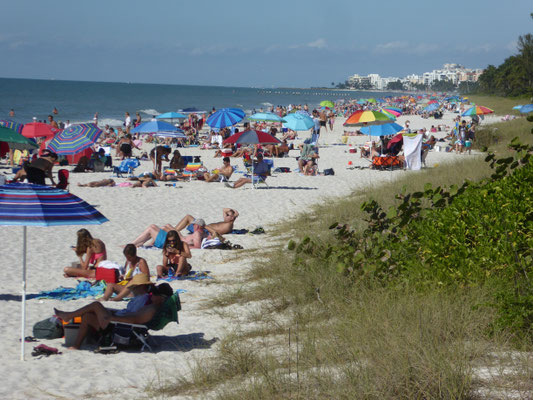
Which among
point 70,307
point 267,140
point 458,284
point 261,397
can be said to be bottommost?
point 70,307

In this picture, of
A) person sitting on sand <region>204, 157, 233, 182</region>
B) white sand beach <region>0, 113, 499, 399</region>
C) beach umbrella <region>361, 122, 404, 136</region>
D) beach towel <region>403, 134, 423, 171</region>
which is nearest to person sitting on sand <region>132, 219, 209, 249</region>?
white sand beach <region>0, 113, 499, 399</region>

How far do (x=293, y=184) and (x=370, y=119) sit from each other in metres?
3.17

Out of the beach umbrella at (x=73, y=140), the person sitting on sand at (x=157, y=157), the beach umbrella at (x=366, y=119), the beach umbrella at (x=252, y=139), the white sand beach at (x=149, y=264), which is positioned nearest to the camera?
the white sand beach at (x=149, y=264)

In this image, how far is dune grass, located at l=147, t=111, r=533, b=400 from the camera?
3.47 meters

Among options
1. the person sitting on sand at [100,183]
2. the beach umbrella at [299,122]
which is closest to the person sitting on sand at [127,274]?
the person sitting on sand at [100,183]

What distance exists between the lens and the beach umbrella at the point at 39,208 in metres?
5.00

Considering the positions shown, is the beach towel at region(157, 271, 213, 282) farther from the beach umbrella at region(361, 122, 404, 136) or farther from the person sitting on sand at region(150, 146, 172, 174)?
the beach umbrella at region(361, 122, 404, 136)

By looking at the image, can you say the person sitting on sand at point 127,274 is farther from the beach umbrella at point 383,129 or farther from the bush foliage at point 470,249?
the beach umbrella at point 383,129

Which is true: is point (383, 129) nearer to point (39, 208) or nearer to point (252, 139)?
point (252, 139)

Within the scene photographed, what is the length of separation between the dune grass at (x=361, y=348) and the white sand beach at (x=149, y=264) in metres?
0.48

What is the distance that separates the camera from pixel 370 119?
57.5 ft

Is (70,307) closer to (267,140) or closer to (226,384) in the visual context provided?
→ (226,384)

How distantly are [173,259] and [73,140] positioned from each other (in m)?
6.95

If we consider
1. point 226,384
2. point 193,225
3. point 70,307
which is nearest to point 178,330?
point 70,307
